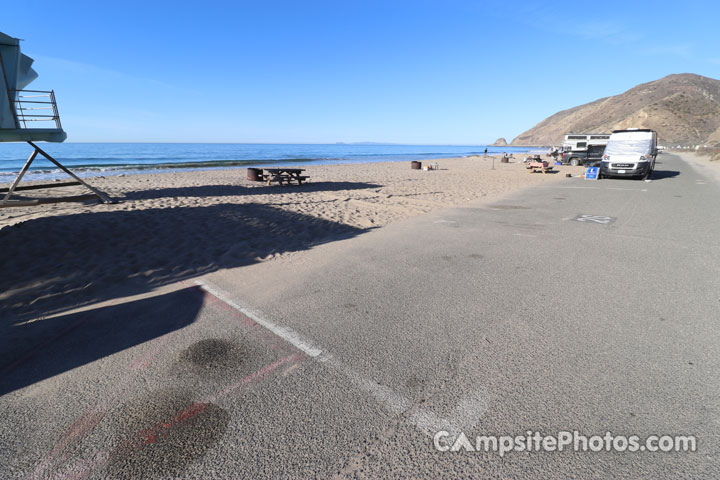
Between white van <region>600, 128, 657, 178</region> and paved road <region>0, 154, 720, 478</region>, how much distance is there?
50.4 ft

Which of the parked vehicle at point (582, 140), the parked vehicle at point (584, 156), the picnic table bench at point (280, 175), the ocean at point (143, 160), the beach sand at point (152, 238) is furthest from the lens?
the parked vehicle at point (582, 140)

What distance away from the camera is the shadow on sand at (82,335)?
9.29ft

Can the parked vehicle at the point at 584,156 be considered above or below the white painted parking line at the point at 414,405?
above

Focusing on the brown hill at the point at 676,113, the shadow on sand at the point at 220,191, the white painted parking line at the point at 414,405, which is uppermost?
the brown hill at the point at 676,113

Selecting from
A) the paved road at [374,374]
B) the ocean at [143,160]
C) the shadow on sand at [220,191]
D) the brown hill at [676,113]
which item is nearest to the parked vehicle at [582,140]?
the ocean at [143,160]

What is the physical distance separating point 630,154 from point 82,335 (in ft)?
76.0

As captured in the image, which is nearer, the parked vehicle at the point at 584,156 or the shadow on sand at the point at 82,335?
the shadow on sand at the point at 82,335

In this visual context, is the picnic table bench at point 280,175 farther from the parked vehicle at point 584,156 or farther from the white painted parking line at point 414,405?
the parked vehicle at point 584,156

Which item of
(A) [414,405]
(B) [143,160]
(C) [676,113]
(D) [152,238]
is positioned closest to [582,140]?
(D) [152,238]

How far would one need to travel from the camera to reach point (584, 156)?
101ft

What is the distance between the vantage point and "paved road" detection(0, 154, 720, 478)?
1.96m

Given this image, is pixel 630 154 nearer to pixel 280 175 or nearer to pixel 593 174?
pixel 593 174

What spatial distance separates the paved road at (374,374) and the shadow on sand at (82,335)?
0.02m

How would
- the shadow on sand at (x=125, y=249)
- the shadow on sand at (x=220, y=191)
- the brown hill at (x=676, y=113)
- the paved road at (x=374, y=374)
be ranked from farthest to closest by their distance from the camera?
the brown hill at (x=676, y=113) → the shadow on sand at (x=220, y=191) → the shadow on sand at (x=125, y=249) → the paved road at (x=374, y=374)
